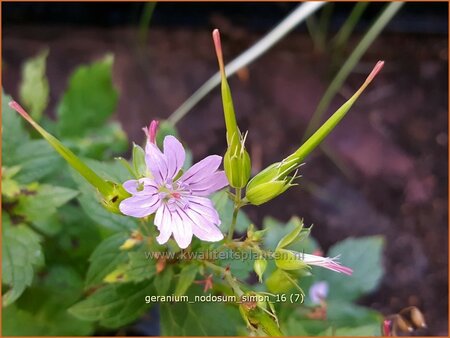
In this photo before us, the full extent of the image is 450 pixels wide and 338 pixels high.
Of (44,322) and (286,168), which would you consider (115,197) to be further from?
(44,322)

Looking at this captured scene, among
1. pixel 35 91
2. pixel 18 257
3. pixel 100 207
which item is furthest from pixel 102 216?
pixel 35 91

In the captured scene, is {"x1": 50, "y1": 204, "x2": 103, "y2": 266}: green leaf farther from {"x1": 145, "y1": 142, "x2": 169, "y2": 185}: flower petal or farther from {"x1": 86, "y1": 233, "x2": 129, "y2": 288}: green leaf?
{"x1": 145, "y1": 142, "x2": 169, "y2": 185}: flower petal

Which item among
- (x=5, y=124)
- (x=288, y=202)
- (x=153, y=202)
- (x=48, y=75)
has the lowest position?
(x=153, y=202)

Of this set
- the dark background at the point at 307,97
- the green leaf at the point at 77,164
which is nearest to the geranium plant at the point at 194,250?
the green leaf at the point at 77,164

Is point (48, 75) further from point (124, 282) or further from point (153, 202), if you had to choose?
point (153, 202)

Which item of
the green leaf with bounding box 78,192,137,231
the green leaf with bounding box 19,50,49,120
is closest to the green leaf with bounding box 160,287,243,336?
the green leaf with bounding box 78,192,137,231

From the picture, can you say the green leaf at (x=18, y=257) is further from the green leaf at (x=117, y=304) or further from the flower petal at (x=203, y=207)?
the flower petal at (x=203, y=207)

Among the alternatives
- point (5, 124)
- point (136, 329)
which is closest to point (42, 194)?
point (5, 124)
